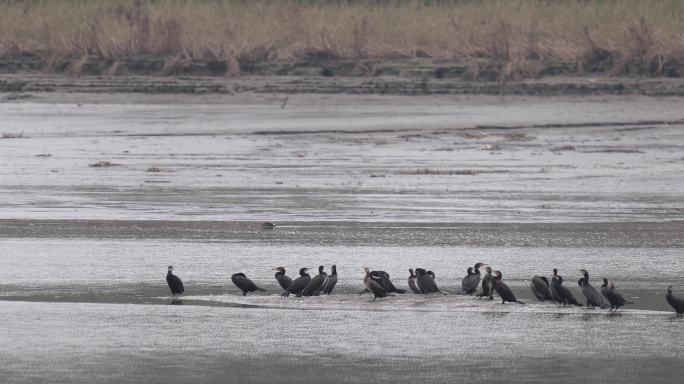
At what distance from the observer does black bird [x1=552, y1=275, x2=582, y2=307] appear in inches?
469

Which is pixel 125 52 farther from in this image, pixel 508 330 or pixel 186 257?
pixel 508 330

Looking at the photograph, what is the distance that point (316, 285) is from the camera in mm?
12164

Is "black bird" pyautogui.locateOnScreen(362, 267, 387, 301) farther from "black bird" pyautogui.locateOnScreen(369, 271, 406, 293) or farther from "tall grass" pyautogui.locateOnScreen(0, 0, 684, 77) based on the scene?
"tall grass" pyautogui.locateOnScreen(0, 0, 684, 77)

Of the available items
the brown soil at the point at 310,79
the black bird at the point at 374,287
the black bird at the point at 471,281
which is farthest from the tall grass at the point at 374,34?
the black bird at the point at 374,287

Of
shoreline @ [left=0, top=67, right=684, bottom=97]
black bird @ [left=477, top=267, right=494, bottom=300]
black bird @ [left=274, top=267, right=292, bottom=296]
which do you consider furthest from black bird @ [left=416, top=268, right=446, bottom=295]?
shoreline @ [left=0, top=67, right=684, bottom=97]

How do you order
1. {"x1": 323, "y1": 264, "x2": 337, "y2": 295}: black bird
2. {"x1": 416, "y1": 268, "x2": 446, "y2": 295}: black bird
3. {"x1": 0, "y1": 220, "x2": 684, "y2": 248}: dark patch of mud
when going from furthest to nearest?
{"x1": 0, "y1": 220, "x2": 684, "y2": 248}: dark patch of mud
{"x1": 323, "y1": 264, "x2": 337, "y2": 295}: black bird
{"x1": 416, "y1": 268, "x2": 446, "y2": 295}: black bird

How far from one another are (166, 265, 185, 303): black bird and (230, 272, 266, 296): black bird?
0.40 meters

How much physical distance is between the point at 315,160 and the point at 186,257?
326 inches

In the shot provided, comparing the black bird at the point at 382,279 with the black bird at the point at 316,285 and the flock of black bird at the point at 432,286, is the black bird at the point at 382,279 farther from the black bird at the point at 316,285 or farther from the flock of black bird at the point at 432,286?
the black bird at the point at 316,285

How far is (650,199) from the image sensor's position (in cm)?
1819

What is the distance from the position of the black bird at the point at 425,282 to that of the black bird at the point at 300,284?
0.81m

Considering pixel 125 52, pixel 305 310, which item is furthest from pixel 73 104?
pixel 305 310

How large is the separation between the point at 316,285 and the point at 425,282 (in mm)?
802

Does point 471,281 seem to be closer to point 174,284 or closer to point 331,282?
point 331,282
